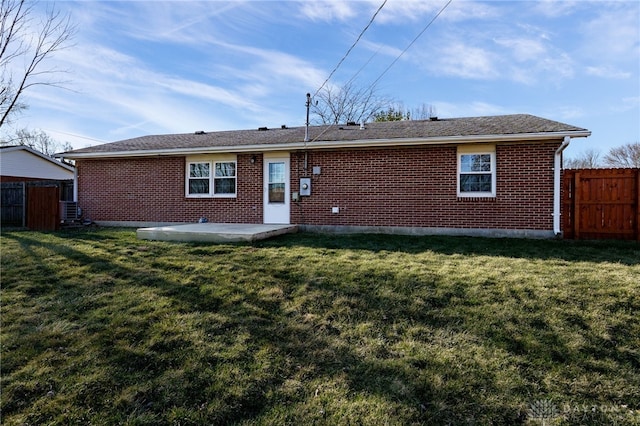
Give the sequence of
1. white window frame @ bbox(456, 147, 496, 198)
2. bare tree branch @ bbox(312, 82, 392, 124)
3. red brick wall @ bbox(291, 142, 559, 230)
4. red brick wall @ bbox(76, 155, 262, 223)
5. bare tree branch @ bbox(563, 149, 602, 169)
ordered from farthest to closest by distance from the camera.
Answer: bare tree branch @ bbox(563, 149, 602, 169) < bare tree branch @ bbox(312, 82, 392, 124) < red brick wall @ bbox(76, 155, 262, 223) < white window frame @ bbox(456, 147, 496, 198) < red brick wall @ bbox(291, 142, 559, 230)

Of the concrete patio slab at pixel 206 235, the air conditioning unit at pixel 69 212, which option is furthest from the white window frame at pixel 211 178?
the air conditioning unit at pixel 69 212

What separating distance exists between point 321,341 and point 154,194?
33.7ft

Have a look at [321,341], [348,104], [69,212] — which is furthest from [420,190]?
[348,104]

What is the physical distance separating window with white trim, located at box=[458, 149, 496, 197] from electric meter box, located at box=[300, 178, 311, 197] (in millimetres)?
4215

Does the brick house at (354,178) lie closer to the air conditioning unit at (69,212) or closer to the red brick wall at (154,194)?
the red brick wall at (154,194)

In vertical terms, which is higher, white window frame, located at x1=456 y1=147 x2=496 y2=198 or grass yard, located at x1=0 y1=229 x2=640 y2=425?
white window frame, located at x1=456 y1=147 x2=496 y2=198

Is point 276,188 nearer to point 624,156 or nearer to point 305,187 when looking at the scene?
point 305,187

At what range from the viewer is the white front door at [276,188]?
10938 mm

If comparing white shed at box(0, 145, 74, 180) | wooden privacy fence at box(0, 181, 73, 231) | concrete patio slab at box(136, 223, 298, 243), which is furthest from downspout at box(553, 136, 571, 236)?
white shed at box(0, 145, 74, 180)

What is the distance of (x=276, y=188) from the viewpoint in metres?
11.1

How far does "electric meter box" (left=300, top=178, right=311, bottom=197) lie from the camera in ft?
34.9

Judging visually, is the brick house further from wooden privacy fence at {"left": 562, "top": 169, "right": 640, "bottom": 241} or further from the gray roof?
wooden privacy fence at {"left": 562, "top": 169, "right": 640, "bottom": 241}

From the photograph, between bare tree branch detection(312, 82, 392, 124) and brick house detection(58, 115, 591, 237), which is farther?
bare tree branch detection(312, 82, 392, 124)

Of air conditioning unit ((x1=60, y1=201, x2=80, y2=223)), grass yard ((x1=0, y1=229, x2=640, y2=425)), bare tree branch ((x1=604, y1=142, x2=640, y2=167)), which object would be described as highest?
bare tree branch ((x1=604, y1=142, x2=640, y2=167))
